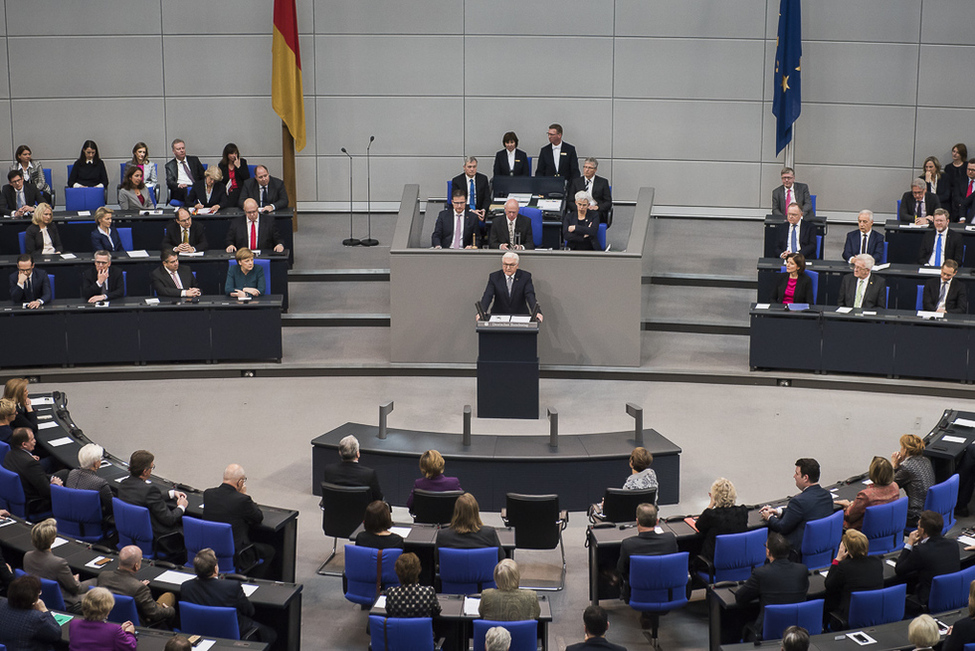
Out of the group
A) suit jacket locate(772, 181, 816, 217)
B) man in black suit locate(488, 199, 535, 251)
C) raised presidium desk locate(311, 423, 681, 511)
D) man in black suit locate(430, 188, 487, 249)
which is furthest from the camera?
suit jacket locate(772, 181, 816, 217)

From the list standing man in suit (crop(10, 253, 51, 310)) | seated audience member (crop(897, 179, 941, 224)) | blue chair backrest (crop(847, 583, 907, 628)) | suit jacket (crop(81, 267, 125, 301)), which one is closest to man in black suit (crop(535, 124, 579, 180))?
seated audience member (crop(897, 179, 941, 224))

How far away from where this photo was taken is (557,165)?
611 inches

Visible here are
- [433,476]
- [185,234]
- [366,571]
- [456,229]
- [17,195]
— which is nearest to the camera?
[366,571]

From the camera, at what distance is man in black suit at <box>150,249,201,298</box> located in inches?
501

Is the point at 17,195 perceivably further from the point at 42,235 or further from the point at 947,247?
the point at 947,247

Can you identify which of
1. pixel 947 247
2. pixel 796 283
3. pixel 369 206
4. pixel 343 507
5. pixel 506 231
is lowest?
pixel 343 507

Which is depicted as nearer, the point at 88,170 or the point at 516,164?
the point at 516,164

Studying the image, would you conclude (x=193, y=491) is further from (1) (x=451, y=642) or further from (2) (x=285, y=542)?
(1) (x=451, y=642)

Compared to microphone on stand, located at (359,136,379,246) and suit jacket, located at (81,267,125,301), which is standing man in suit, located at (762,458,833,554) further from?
microphone on stand, located at (359,136,379,246)

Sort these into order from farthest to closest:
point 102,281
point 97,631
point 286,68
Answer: point 286,68 < point 102,281 < point 97,631

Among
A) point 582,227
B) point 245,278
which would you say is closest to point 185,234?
point 245,278

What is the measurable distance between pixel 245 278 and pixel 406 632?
7352 millimetres

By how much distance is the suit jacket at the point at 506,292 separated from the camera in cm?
1198

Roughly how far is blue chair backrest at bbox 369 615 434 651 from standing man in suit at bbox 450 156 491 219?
338 inches
